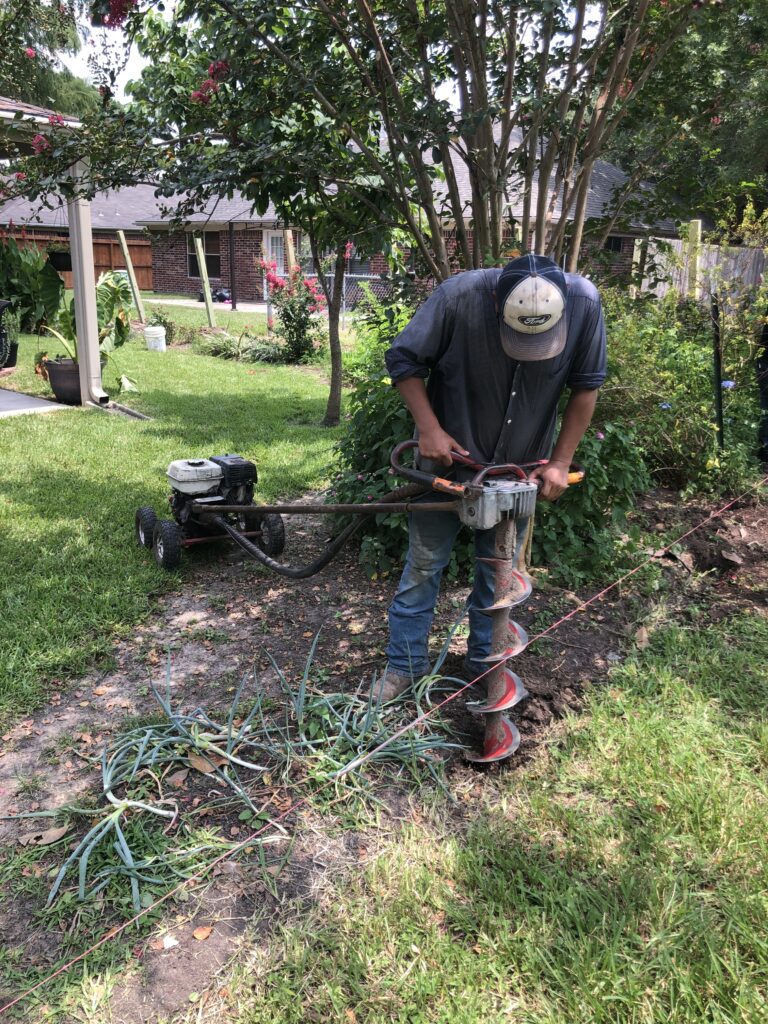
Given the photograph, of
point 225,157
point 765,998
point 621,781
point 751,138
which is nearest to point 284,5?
point 225,157

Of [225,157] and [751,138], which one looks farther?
[751,138]

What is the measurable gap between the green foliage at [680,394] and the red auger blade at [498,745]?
8.47 feet

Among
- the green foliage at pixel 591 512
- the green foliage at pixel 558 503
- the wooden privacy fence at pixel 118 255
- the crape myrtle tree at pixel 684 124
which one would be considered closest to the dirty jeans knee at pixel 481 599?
the green foliage at pixel 558 503

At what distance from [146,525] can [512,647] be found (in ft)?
8.90

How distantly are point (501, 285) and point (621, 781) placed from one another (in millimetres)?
1733

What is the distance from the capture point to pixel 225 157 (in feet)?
12.5

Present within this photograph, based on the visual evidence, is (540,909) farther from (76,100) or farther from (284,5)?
(76,100)

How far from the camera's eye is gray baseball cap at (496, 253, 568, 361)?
94.3 inches

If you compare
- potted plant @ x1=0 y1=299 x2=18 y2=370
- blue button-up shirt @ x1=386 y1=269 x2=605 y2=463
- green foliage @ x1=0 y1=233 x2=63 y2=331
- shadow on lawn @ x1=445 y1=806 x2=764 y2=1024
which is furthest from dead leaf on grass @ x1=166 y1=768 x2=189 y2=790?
green foliage @ x1=0 y1=233 x2=63 y2=331

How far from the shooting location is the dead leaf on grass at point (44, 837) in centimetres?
250

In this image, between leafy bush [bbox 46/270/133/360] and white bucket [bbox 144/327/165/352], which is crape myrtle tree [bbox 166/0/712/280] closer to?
leafy bush [bbox 46/270/133/360]

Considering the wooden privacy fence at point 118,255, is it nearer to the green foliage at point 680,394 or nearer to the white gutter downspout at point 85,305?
the white gutter downspout at point 85,305

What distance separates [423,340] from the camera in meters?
2.71

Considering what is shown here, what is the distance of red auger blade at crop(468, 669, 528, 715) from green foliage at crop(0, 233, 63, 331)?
996cm
